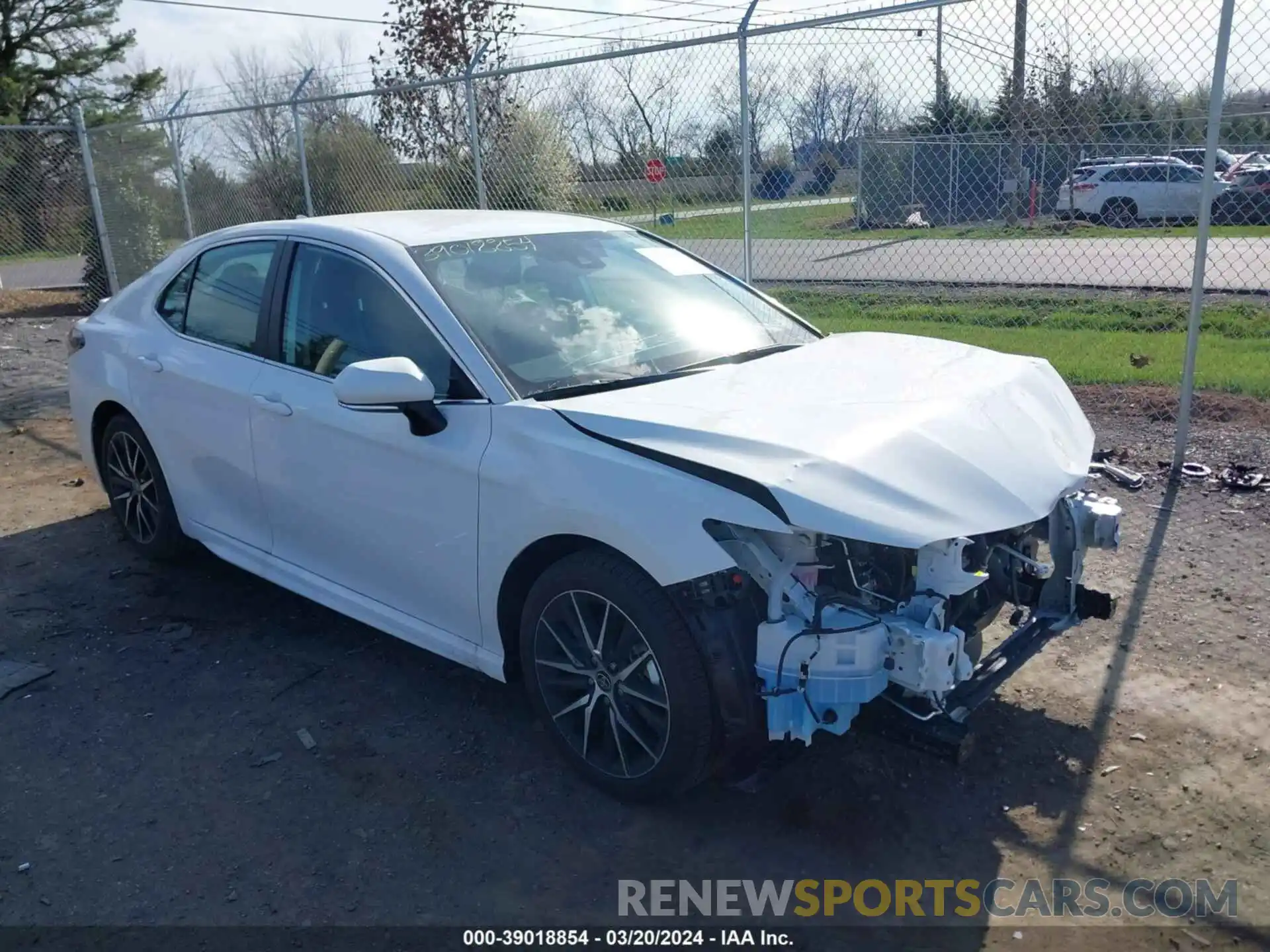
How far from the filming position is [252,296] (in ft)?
15.3

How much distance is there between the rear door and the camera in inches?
181

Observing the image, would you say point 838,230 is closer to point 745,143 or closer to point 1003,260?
point 1003,260

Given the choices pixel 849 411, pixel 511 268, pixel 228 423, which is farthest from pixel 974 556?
pixel 228 423

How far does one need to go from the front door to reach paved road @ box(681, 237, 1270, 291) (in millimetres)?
4211

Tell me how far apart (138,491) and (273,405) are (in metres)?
1.57

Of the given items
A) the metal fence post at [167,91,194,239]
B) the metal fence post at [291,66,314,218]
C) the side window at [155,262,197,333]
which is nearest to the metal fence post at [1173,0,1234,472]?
the side window at [155,262,197,333]

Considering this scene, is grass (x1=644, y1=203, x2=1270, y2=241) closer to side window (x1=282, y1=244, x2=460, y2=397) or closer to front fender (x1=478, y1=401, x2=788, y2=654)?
side window (x1=282, y1=244, x2=460, y2=397)

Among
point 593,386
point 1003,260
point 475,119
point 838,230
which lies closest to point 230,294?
point 593,386

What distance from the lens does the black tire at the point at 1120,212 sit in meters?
8.00

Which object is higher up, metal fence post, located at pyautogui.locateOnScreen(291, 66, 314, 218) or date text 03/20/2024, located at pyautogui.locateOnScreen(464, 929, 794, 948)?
metal fence post, located at pyautogui.locateOnScreen(291, 66, 314, 218)

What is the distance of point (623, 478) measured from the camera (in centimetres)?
319

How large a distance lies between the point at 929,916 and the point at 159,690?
3.08 metres

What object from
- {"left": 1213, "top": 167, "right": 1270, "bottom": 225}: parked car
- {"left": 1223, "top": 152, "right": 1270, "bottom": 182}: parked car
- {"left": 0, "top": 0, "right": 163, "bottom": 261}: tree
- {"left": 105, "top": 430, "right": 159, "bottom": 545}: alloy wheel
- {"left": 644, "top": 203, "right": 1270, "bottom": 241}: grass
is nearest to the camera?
{"left": 105, "top": 430, "right": 159, "bottom": 545}: alloy wheel

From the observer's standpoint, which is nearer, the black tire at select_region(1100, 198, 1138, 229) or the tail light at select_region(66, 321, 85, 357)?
the tail light at select_region(66, 321, 85, 357)
